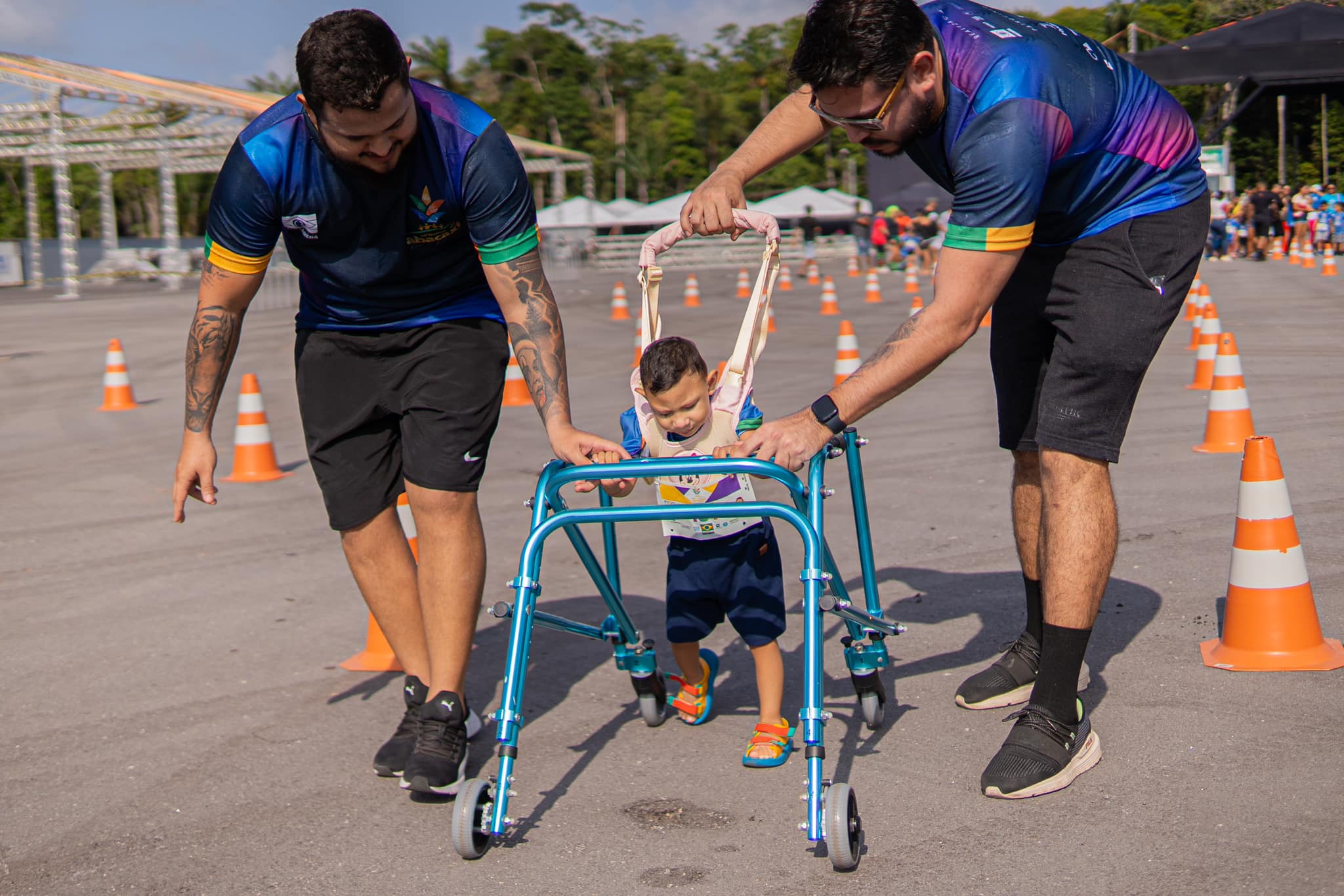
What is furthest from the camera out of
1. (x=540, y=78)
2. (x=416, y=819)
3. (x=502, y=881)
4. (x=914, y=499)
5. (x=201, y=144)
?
(x=540, y=78)

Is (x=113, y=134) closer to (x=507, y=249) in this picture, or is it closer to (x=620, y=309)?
(x=620, y=309)

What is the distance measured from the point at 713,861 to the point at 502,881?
1.60 feet

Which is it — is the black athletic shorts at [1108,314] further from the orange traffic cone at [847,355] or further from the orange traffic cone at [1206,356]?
the orange traffic cone at [1206,356]

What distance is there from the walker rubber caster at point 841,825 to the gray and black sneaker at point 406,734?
1283mm

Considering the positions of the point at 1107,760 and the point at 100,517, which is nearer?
the point at 1107,760

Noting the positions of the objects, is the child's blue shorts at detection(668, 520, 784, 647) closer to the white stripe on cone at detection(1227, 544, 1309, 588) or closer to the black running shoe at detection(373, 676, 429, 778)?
the black running shoe at detection(373, 676, 429, 778)

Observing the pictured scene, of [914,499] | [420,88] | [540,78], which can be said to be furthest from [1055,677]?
[540,78]

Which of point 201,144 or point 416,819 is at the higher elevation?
point 201,144

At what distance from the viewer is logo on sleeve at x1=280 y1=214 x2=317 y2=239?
3.68 metres

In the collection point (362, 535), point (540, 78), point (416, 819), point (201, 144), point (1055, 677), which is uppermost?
point (540, 78)

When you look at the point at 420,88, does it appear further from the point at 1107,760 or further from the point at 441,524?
the point at 1107,760

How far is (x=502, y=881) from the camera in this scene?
3143 mm

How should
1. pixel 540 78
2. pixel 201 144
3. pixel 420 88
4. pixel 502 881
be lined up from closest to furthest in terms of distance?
pixel 502 881
pixel 420 88
pixel 201 144
pixel 540 78

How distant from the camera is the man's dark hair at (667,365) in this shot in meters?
3.73
